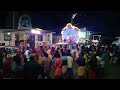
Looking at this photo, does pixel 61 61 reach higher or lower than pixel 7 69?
higher

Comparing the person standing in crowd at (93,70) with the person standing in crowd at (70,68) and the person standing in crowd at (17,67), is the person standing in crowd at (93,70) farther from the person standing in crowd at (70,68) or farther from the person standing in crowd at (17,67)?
the person standing in crowd at (17,67)

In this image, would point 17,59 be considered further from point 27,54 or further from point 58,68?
point 58,68

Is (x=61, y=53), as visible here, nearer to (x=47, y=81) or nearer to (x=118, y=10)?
(x=47, y=81)

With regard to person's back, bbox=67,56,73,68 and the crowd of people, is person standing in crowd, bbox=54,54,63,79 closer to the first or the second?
the crowd of people

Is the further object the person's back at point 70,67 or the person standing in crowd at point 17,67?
the person's back at point 70,67

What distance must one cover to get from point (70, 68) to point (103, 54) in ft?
2.44

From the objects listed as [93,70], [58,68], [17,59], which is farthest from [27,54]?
[93,70]

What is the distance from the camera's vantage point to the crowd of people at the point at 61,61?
421cm

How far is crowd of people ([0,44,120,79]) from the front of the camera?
13.8ft

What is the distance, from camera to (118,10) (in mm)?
4371

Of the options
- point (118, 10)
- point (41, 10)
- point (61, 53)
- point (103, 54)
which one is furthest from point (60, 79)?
point (118, 10)

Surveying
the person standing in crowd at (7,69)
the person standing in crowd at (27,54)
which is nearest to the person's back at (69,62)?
the person standing in crowd at (27,54)

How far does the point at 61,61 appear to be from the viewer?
14.3 ft

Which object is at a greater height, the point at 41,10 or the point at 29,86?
the point at 41,10
